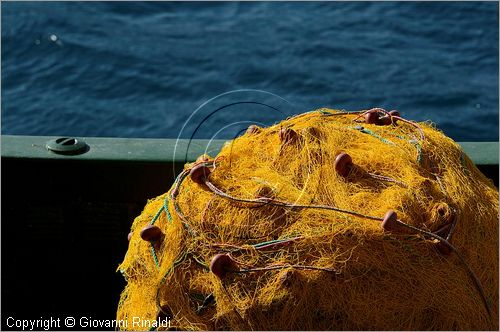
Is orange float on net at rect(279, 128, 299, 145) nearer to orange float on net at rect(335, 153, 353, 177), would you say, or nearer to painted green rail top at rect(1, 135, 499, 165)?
orange float on net at rect(335, 153, 353, 177)

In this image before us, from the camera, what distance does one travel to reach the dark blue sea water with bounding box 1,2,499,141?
31.8 feet

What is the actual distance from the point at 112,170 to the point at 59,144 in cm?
33

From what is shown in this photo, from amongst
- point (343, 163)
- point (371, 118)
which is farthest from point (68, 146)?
point (343, 163)

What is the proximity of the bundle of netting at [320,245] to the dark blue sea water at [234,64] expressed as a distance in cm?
579

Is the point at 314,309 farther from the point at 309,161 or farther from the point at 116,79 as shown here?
the point at 116,79

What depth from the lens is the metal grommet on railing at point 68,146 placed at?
4.50m

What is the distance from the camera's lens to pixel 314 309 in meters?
2.93

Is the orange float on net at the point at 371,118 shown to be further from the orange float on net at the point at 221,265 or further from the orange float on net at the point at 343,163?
the orange float on net at the point at 221,265

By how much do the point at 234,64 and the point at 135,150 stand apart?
630cm

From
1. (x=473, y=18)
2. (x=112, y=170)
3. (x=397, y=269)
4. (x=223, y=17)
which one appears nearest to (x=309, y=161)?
(x=397, y=269)

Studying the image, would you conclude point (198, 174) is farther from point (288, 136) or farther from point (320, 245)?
point (320, 245)

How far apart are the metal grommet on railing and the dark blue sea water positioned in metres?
4.47

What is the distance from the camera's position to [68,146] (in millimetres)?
4516

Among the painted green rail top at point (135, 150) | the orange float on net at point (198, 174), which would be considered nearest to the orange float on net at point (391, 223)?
the orange float on net at point (198, 174)
